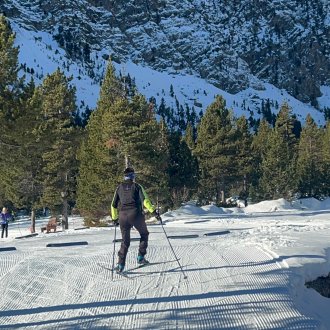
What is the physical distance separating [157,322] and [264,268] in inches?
136

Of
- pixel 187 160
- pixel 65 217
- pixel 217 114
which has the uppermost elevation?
pixel 217 114

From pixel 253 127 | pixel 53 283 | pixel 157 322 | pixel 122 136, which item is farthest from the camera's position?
pixel 253 127

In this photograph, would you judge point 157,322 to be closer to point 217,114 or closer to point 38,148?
point 38,148

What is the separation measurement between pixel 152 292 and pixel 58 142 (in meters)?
27.5

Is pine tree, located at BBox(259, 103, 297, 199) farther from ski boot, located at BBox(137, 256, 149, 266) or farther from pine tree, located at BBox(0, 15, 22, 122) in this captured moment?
ski boot, located at BBox(137, 256, 149, 266)

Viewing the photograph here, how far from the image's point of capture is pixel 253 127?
167750mm

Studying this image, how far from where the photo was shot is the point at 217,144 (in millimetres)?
47125

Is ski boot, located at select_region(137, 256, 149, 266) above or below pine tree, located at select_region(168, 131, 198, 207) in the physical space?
below

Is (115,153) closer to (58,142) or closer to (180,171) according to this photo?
(58,142)

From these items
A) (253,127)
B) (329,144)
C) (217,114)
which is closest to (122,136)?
(217,114)

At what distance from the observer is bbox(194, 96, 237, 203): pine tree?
4722cm

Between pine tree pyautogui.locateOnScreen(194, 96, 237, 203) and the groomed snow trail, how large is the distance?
36.1m

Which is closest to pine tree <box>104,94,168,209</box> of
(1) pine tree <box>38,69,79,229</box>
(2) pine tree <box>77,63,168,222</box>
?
(2) pine tree <box>77,63,168,222</box>

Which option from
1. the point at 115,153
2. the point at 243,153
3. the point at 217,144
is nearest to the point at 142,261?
the point at 115,153
